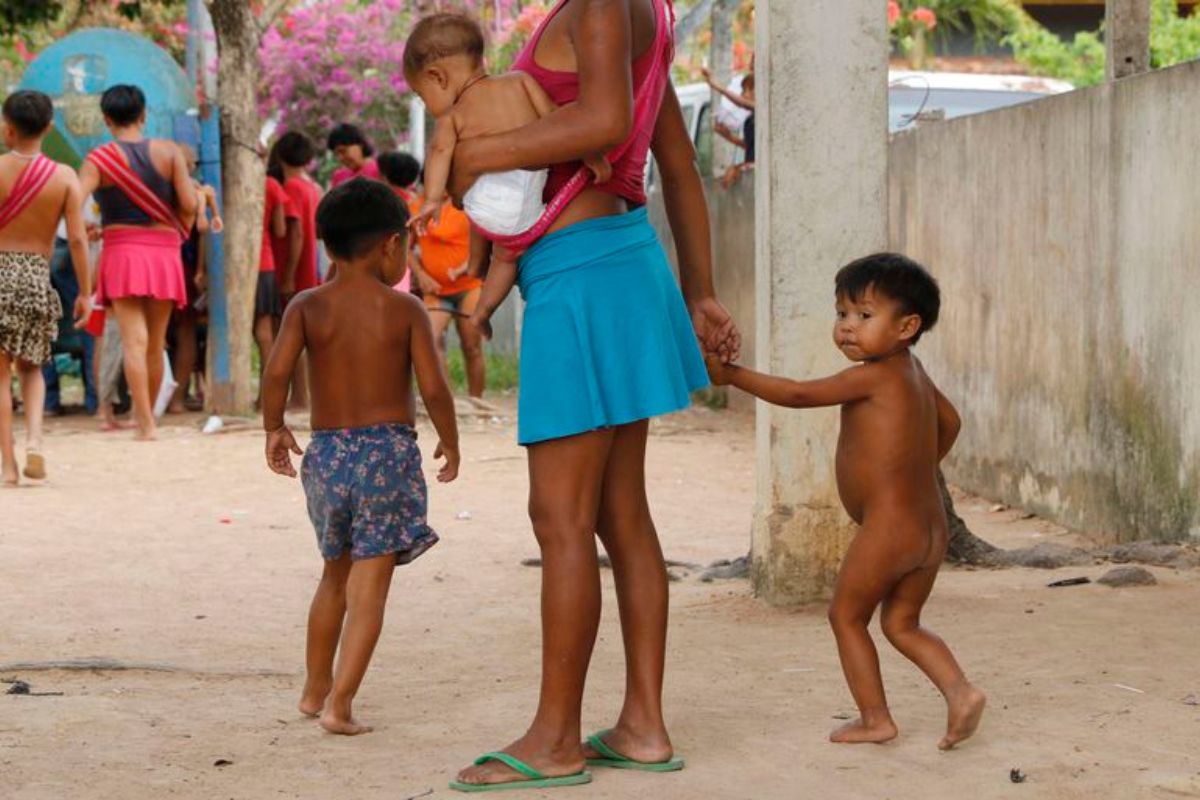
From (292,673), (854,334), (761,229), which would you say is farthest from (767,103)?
(292,673)

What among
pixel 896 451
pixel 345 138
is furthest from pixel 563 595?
pixel 345 138

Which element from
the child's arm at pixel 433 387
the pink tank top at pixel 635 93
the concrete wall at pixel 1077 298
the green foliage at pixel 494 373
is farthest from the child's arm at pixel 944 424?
the green foliage at pixel 494 373

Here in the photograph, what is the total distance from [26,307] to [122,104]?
2.07 m

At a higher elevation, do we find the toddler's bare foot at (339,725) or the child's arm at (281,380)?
the child's arm at (281,380)

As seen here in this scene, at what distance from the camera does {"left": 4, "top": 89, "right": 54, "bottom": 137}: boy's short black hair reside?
31.8 ft

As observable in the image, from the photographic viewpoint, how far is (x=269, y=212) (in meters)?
13.6

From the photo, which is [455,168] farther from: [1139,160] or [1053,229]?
[1053,229]

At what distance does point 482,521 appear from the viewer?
8875 mm

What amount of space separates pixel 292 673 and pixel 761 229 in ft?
6.29

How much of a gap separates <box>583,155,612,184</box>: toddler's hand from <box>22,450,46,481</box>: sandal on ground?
21.1ft

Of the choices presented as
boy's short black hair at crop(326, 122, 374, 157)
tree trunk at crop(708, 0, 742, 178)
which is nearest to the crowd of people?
boy's short black hair at crop(326, 122, 374, 157)

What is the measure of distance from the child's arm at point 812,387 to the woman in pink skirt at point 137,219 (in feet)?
25.0

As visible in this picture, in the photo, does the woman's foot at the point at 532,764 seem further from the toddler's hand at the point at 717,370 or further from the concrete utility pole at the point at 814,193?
the concrete utility pole at the point at 814,193

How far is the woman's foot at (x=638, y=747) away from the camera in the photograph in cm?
425
